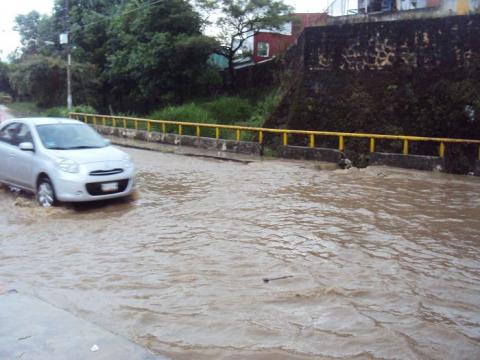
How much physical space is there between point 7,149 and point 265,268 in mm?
6482

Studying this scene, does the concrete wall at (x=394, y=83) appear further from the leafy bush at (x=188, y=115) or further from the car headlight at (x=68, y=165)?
the car headlight at (x=68, y=165)

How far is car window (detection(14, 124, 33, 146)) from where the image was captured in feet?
32.8

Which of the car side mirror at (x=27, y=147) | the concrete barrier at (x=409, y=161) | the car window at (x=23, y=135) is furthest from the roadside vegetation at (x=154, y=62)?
the car side mirror at (x=27, y=147)

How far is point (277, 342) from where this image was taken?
4.47 m

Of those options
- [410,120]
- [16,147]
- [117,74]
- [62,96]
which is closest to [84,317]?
[16,147]

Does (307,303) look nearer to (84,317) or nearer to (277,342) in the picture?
(277,342)

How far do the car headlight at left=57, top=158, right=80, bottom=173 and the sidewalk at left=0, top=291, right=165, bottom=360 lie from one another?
445cm

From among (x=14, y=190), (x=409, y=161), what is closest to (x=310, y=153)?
(x=409, y=161)

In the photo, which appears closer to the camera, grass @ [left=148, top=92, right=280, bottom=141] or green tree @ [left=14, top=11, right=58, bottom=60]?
grass @ [left=148, top=92, right=280, bottom=141]

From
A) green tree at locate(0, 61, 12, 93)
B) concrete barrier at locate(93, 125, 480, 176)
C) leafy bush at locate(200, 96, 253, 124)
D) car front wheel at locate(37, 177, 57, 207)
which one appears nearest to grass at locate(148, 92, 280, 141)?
leafy bush at locate(200, 96, 253, 124)

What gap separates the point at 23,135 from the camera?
10.1 meters

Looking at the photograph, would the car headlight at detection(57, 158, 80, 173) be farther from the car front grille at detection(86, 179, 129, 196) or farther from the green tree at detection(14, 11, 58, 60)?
the green tree at detection(14, 11, 58, 60)

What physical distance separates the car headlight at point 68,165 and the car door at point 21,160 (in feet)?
2.65

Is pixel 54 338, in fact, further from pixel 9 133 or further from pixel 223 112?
pixel 223 112
